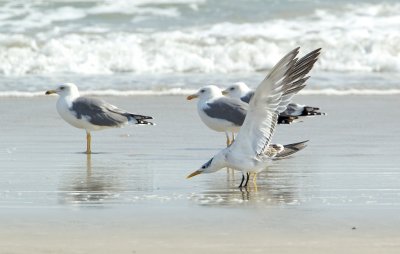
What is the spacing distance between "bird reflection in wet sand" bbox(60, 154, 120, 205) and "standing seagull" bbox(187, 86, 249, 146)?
5.41 ft

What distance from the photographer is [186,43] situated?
59.0 ft

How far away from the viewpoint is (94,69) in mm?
16422

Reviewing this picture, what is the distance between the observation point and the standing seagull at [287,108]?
9.88 meters

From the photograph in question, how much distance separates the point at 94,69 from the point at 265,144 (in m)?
9.51

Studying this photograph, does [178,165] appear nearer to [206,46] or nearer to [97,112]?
[97,112]

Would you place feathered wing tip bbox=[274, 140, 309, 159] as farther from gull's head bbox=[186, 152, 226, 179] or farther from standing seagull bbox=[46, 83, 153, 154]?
standing seagull bbox=[46, 83, 153, 154]

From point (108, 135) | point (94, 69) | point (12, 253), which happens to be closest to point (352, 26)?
point (94, 69)

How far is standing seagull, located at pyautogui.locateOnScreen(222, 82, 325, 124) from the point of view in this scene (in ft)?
32.4

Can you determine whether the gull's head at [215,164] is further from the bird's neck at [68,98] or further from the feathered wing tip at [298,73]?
the bird's neck at [68,98]

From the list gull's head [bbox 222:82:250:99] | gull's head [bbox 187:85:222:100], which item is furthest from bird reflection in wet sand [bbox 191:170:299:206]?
gull's head [bbox 222:82:250:99]

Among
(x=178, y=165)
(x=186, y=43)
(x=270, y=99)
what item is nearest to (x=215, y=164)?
(x=270, y=99)

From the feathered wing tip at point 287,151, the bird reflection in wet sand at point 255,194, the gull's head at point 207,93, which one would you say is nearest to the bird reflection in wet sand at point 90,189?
the bird reflection in wet sand at point 255,194

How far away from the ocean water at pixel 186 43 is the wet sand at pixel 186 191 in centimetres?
314

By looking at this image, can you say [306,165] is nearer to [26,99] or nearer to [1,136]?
[1,136]
